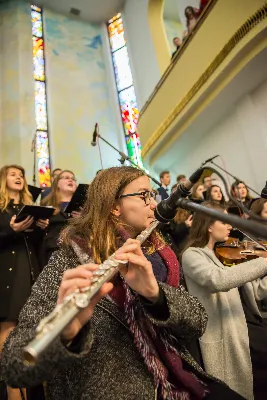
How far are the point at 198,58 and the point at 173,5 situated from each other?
484 centimetres

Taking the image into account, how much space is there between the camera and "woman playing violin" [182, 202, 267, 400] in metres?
1.47

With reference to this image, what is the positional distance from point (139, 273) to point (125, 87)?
835 cm

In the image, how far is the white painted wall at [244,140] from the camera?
4.37 meters

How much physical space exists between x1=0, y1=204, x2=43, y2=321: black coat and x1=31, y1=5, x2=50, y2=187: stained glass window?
5107 mm

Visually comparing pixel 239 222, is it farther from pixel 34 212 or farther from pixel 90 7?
pixel 90 7

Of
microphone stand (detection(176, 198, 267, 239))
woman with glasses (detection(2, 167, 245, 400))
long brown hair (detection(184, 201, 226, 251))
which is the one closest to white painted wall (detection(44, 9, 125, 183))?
long brown hair (detection(184, 201, 226, 251))

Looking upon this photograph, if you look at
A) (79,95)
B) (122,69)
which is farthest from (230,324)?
(122,69)

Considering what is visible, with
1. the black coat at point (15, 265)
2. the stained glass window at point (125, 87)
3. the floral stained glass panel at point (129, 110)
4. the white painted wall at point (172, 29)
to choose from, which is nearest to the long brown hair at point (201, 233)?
the black coat at point (15, 265)

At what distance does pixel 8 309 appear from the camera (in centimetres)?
184

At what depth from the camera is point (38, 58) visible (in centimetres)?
829

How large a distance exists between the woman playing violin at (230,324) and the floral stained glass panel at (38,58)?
778 centimetres

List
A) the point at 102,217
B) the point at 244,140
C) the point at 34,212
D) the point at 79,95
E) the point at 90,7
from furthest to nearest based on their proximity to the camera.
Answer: the point at 90,7, the point at 79,95, the point at 244,140, the point at 34,212, the point at 102,217

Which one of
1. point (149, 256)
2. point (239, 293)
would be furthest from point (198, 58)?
point (149, 256)

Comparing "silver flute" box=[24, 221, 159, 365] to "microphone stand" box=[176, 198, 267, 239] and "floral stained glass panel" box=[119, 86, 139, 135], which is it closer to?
"microphone stand" box=[176, 198, 267, 239]
